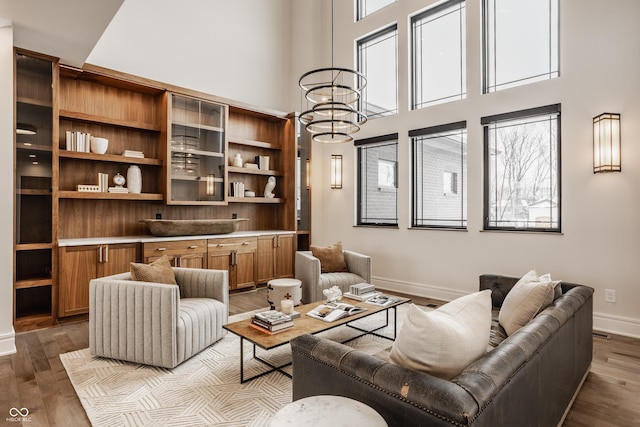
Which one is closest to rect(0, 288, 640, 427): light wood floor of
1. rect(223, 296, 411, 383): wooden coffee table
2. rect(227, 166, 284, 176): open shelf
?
rect(223, 296, 411, 383): wooden coffee table

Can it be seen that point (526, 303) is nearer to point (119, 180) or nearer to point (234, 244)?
point (234, 244)

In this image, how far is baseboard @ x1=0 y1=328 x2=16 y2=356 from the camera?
302 centimetres

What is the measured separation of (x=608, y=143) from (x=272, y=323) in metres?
3.58

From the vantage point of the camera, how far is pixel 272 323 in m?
2.57

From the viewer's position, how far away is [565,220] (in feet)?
12.8

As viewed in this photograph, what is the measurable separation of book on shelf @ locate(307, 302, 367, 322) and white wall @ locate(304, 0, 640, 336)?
2.21 m

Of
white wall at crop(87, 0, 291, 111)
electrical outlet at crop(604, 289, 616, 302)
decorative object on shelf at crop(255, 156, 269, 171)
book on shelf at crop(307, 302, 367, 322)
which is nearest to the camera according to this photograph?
book on shelf at crop(307, 302, 367, 322)

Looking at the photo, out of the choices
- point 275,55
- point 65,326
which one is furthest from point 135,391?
point 275,55

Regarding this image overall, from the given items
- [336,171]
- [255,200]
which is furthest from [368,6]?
[255,200]

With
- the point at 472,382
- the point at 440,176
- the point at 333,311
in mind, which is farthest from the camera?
the point at 440,176

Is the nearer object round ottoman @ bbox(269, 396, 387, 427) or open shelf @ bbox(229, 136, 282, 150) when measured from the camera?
round ottoman @ bbox(269, 396, 387, 427)

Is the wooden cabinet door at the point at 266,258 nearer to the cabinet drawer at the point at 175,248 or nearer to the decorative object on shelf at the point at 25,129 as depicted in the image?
the cabinet drawer at the point at 175,248

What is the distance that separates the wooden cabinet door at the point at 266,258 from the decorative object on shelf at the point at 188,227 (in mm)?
540

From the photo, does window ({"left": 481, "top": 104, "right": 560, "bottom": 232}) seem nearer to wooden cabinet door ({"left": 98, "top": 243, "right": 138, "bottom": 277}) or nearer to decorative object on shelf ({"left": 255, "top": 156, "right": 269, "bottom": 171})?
decorative object on shelf ({"left": 255, "top": 156, "right": 269, "bottom": 171})
